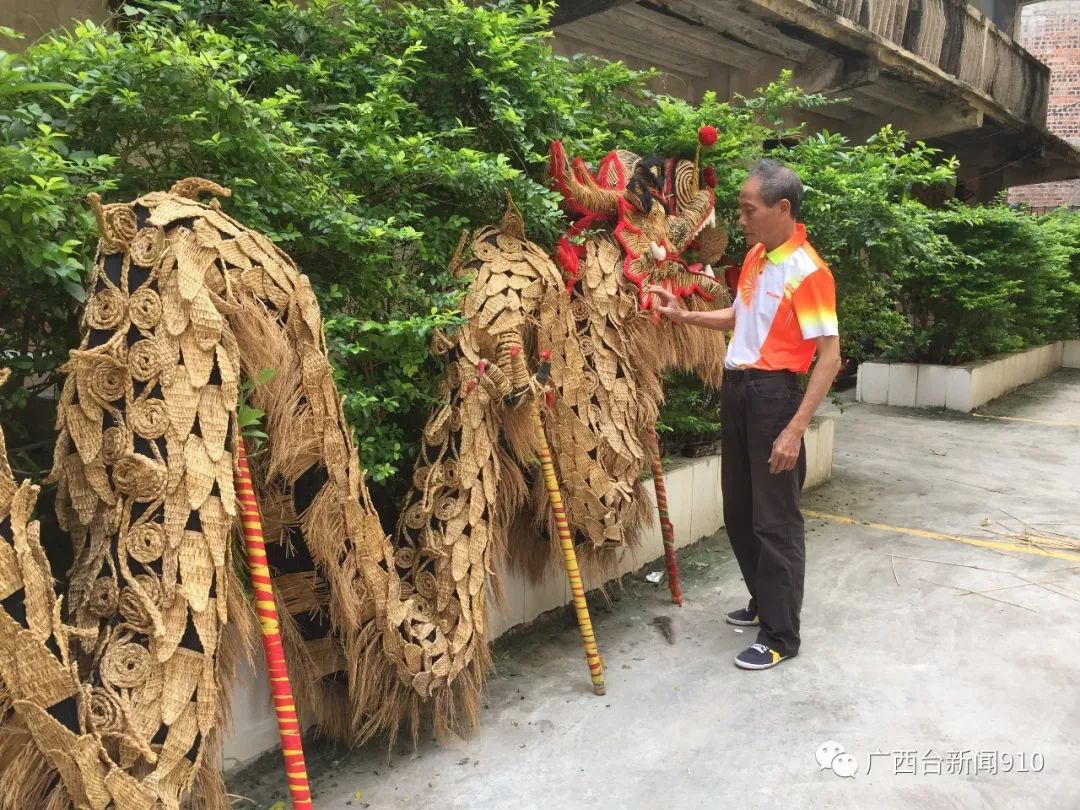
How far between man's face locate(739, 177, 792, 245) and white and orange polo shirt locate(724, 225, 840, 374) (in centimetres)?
8

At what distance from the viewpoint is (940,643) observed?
327 centimetres

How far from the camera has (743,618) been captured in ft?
11.4

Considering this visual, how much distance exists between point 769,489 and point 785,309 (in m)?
0.72

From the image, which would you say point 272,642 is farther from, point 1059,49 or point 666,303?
point 1059,49

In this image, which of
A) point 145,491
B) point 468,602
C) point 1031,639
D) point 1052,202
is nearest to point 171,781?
point 145,491

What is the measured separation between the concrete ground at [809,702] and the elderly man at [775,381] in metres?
0.35

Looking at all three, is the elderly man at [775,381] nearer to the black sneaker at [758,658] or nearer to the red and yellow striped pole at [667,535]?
the black sneaker at [758,658]

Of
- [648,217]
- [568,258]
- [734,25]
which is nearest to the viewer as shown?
[568,258]

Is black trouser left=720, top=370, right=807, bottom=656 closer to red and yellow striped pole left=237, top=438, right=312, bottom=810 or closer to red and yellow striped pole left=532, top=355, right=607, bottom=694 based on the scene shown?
red and yellow striped pole left=532, top=355, right=607, bottom=694

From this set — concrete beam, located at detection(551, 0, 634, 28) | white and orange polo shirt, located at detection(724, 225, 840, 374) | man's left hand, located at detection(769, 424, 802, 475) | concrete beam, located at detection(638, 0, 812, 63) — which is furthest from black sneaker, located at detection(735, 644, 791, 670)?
concrete beam, located at detection(638, 0, 812, 63)

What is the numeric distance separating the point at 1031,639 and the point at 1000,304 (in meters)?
5.76

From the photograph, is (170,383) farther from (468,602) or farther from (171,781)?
(468,602)

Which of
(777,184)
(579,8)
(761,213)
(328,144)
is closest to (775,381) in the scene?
(761,213)

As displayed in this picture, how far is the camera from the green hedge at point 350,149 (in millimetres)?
1954
